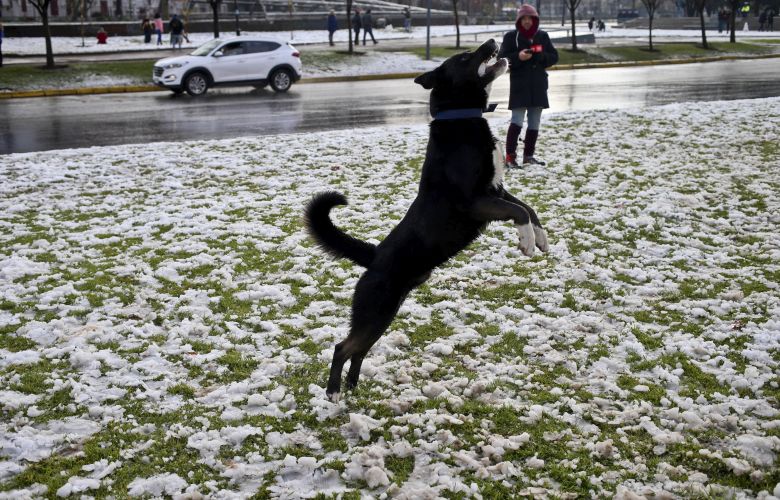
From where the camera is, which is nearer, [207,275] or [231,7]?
[207,275]

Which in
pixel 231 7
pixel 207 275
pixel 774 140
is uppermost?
pixel 231 7

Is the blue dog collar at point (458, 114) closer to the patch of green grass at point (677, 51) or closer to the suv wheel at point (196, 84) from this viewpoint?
the suv wheel at point (196, 84)

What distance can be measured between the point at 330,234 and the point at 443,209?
64 centimetres

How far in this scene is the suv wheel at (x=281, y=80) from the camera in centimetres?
2167

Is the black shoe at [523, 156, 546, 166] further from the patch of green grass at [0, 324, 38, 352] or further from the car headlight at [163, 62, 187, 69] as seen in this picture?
the car headlight at [163, 62, 187, 69]

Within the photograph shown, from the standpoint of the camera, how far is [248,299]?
5.51m

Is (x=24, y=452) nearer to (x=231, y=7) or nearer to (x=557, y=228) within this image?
(x=557, y=228)

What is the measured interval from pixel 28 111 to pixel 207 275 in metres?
13.7

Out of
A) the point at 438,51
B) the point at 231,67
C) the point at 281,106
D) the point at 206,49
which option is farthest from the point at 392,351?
the point at 438,51

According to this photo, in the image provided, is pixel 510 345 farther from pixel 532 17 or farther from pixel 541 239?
pixel 532 17

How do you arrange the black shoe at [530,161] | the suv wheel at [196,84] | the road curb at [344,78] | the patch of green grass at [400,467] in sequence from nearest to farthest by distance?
the patch of green grass at [400,467], the black shoe at [530,161], the suv wheel at [196,84], the road curb at [344,78]

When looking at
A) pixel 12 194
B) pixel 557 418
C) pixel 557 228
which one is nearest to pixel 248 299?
pixel 557 418

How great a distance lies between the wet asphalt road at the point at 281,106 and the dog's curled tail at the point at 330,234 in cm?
965

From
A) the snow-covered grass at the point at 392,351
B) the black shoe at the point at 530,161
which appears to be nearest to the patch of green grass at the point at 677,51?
the black shoe at the point at 530,161
